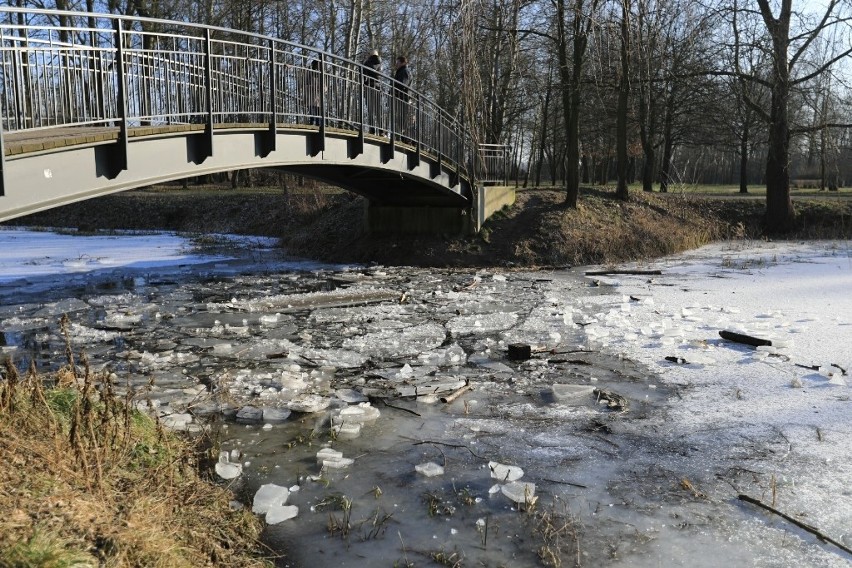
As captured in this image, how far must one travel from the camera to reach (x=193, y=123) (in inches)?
428

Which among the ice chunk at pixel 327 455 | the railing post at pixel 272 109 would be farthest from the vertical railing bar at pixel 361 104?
the ice chunk at pixel 327 455

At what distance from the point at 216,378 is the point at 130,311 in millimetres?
4632

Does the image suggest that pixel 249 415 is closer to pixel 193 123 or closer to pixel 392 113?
pixel 193 123

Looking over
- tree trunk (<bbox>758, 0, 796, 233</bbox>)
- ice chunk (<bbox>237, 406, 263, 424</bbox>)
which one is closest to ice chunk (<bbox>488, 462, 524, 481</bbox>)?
ice chunk (<bbox>237, 406, 263, 424</bbox>)

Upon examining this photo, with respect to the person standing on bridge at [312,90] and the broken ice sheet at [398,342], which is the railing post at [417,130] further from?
the broken ice sheet at [398,342]

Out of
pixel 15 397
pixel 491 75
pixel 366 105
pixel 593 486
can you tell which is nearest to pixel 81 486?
pixel 15 397

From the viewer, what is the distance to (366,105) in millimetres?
15062

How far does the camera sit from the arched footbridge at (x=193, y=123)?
7.73 m

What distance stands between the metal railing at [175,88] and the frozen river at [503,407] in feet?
9.41

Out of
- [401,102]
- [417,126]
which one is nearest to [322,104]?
[401,102]

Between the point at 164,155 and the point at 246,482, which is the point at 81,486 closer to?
the point at 246,482

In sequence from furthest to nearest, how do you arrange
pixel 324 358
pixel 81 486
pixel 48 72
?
pixel 324 358, pixel 48 72, pixel 81 486

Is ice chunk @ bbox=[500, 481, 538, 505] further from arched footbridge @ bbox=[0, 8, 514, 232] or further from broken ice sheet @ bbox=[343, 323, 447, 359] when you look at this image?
arched footbridge @ bbox=[0, 8, 514, 232]

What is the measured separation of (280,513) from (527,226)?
15.8 meters
